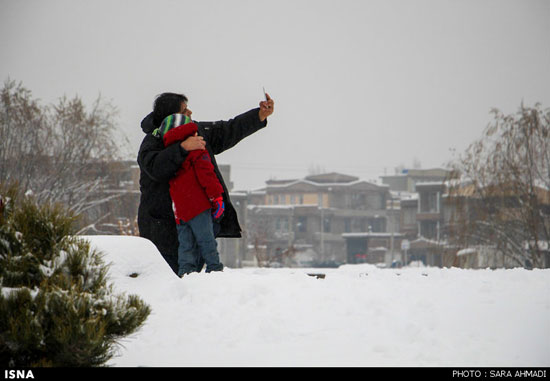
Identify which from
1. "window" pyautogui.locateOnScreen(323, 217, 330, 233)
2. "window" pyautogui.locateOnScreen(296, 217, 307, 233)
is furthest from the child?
"window" pyautogui.locateOnScreen(323, 217, 330, 233)

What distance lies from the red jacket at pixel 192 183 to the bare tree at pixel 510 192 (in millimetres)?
18938

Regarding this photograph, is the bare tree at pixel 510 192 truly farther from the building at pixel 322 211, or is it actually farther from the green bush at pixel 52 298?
the building at pixel 322 211

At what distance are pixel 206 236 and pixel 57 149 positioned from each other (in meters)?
23.1

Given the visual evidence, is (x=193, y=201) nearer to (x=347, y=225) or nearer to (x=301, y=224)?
(x=301, y=224)

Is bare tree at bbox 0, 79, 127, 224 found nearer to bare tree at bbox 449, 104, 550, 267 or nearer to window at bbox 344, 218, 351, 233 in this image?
bare tree at bbox 449, 104, 550, 267

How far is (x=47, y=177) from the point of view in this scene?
1037 inches

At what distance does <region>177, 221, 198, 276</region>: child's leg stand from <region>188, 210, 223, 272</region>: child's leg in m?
0.08

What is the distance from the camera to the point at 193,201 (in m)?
5.43

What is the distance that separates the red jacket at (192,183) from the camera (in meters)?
5.42

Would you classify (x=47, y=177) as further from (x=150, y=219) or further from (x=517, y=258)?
(x=150, y=219)

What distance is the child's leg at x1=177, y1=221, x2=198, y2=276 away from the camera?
5.55 metres

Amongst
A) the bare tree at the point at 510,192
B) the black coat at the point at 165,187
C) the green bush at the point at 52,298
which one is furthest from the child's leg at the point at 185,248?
the bare tree at the point at 510,192

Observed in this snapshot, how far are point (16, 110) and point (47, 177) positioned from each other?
9.03ft

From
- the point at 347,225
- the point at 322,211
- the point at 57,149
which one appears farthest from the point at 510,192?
the point at 347,225
